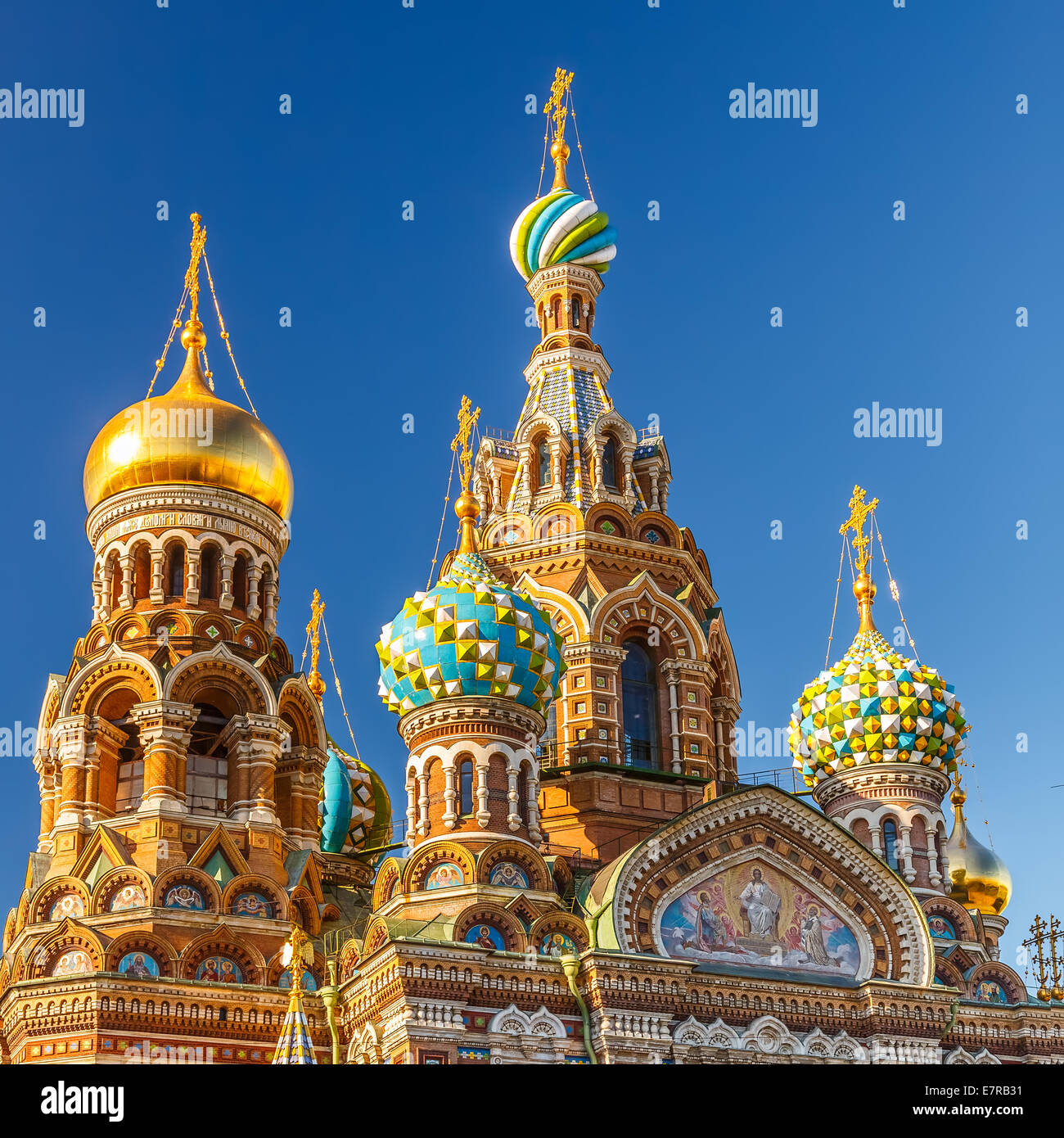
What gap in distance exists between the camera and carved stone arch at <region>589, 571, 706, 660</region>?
25.9 meters

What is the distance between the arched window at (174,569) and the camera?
80.1ft

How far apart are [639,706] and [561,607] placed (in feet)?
5.74

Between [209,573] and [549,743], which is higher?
[209,573]

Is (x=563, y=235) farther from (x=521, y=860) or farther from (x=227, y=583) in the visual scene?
(x=521, y=860)

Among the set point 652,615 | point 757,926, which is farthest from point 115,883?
point 652,615

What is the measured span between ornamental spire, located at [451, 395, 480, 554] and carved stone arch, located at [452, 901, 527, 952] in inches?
195

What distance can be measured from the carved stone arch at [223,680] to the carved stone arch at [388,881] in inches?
104

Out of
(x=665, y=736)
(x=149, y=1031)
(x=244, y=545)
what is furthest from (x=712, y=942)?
(x=244, y=545)

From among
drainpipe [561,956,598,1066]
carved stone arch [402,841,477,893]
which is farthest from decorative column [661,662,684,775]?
drainpipe [561,956,598,1066]

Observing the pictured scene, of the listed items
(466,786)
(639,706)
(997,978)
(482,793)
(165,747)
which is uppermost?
(639,706)

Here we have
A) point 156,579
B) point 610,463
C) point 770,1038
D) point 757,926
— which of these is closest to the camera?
point 770,1038

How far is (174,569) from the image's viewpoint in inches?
967

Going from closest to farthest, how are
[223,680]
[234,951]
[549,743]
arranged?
[234,951]
[223,680]
[549,743]
